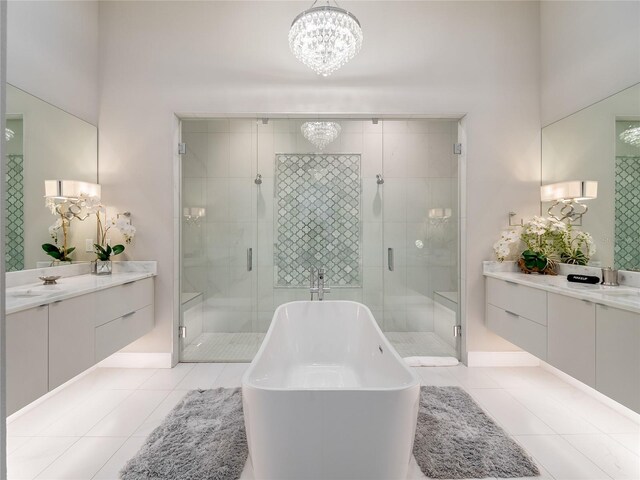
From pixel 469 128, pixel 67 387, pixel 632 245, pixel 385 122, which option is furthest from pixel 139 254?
pixel 632 245

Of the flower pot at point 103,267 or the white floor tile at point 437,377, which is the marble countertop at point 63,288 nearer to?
the flower pot at point 103,267

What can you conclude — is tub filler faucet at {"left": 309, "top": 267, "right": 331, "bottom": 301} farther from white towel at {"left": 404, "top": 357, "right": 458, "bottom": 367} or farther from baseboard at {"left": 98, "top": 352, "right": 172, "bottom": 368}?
Answer: baseboard at {"left": 98, "top": 352, "right": 172, "bottom": 368}

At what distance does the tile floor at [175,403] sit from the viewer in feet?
5.04

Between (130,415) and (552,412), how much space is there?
8.91 feet

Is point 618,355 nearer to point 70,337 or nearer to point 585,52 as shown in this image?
point 585,52

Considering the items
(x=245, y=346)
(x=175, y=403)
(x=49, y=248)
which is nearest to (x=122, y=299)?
(x=49, y=248)

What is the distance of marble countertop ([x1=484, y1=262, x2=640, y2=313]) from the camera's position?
161 centimetres

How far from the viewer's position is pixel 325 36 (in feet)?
6.51

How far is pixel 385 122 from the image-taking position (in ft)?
9.31

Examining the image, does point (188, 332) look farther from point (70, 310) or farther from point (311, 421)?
point (311, 421)

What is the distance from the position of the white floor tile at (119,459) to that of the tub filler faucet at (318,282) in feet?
5.12

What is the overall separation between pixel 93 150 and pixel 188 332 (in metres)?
1.80

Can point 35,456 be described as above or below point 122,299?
below

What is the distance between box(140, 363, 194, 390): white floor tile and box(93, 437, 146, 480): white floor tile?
63 centimetres
